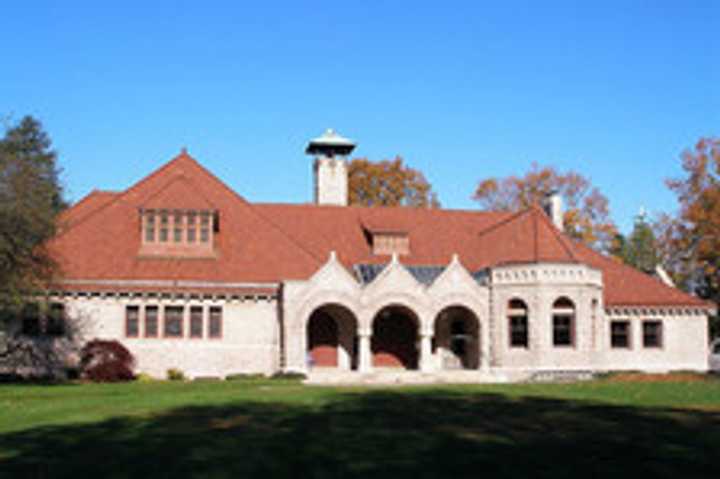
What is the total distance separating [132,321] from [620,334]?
2230 centimetres

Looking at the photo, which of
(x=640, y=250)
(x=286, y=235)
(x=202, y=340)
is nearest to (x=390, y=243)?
(x=286, y=235)

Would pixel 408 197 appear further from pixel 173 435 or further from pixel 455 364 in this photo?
pixel 173 435

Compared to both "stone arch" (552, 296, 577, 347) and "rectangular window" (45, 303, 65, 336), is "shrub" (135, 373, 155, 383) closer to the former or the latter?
"rectangular window" (45, 303, 65, 336)

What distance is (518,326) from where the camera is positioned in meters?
37.7

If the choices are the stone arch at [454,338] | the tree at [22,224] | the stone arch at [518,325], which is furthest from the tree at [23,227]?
the stone arch at [518,325]

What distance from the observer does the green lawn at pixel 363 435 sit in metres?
12.6

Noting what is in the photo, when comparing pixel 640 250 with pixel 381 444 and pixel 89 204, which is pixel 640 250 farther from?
pixel 381 444

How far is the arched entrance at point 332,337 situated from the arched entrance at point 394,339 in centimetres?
183

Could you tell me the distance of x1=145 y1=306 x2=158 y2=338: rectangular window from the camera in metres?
35.2

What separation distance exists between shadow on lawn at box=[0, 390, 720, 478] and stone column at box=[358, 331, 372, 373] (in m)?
15.6

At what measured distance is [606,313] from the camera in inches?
1593

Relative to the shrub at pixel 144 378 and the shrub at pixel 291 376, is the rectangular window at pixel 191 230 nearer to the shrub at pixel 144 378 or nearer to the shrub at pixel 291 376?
the shrub at pixel 144 378

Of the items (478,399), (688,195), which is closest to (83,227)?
(478,399)

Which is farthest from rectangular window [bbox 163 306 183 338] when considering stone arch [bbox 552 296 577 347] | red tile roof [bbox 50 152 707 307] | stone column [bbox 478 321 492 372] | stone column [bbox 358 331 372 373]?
stone arch [bbox 552 296 577 347]
